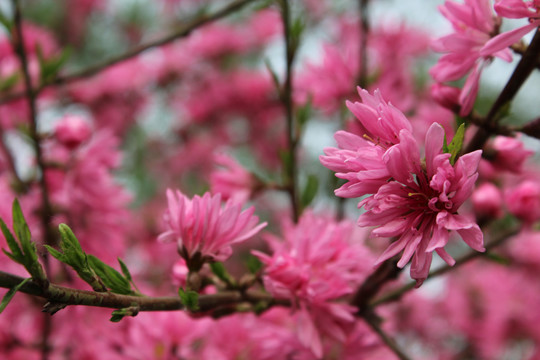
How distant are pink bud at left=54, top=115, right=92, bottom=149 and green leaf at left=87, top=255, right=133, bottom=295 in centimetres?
47

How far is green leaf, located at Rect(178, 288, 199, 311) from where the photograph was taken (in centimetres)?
47

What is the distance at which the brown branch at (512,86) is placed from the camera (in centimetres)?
49

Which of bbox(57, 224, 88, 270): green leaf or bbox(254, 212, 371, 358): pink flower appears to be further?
bbox(254, 212, 371, 358): pink flower

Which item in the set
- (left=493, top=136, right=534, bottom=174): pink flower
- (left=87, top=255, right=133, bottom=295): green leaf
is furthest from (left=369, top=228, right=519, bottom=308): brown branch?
(left=87, top=255, right=133, bottom=295): green leaf

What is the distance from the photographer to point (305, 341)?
23.0 inches

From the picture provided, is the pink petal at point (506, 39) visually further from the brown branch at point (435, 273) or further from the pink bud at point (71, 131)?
the pink bud at point (71, 131)

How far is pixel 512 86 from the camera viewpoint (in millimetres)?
508

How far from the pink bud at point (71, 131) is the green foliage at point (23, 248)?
1.61 feet

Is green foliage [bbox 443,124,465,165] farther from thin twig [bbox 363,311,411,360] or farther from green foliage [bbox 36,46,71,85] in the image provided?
green foliage [bbox 36,46,71,85]

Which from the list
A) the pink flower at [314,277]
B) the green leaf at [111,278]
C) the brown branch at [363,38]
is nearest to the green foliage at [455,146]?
the pink flower at [314,277]

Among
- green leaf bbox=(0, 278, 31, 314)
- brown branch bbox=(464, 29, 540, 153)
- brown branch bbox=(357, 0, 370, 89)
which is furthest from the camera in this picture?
brown branch bbox=(357, 0, 370, 89)

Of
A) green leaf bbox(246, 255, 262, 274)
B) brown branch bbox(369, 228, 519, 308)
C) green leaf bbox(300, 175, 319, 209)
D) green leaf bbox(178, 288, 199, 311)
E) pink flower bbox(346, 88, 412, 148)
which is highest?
pink flower bbox(346, 88, 412, 148)

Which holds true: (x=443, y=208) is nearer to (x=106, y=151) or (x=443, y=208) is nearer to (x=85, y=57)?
(x=106, y=151)

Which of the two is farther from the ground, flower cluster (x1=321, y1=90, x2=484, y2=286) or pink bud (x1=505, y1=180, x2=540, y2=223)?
flower cluster (x1=321, y1=90, x2=484, y2=286)
